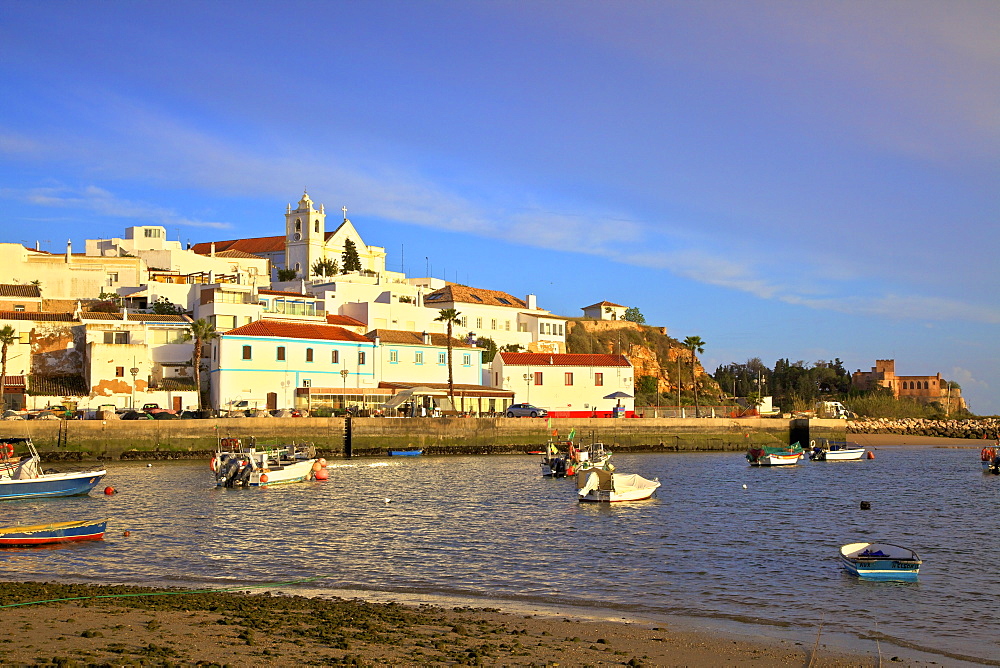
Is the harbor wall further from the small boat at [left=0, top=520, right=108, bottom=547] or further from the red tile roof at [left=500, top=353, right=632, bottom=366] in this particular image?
the small boat at [left=0, top=520, right=108, bottom=547]

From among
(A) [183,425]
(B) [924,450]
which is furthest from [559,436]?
(B) [924,450]

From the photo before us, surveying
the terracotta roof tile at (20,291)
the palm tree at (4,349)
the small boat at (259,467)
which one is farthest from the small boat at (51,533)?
the terracotta roof tile at (20,291)

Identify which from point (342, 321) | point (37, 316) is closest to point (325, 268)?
point (342, 321)

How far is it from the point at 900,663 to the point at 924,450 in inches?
3298

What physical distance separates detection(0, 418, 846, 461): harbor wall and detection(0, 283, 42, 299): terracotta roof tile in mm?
30359

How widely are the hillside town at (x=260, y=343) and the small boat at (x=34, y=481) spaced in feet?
75.3

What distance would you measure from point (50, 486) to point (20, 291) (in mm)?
50839

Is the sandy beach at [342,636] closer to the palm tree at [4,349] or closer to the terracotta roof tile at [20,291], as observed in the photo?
the palm tree at [4,349]

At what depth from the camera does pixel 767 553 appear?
27547 mm

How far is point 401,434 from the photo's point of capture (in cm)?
6869

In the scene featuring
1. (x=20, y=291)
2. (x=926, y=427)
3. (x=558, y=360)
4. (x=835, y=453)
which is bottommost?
(x=835, y=453)

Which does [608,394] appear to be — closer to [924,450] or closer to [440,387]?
[440,387]

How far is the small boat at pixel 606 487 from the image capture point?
132ft

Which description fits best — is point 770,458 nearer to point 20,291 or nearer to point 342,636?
point 342,636
